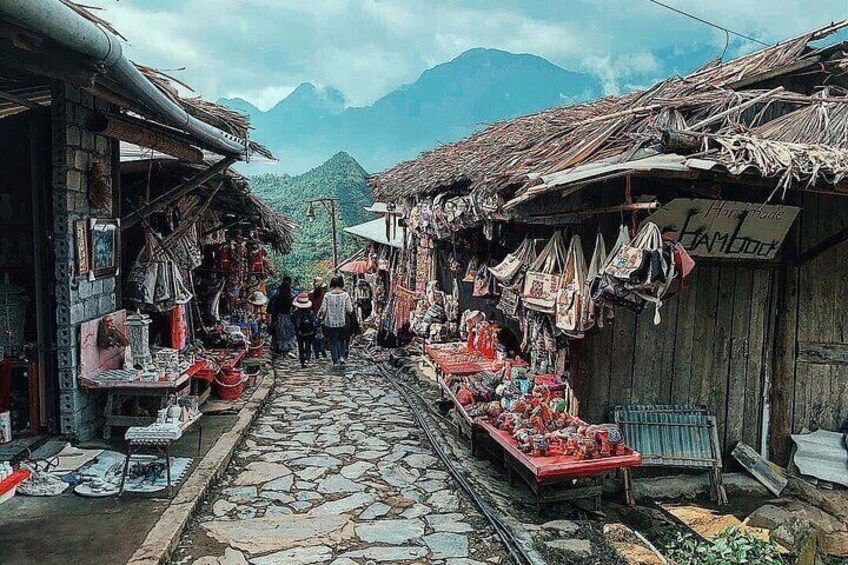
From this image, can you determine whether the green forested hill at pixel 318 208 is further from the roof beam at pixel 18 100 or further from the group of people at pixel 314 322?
the roof beam at pixel 18 100

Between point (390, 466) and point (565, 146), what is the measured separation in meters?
Result: 4.31

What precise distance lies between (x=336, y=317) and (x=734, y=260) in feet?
28.1

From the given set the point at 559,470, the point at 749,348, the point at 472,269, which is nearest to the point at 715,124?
the point at 749,348

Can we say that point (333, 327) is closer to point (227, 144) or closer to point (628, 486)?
point (227, 144)

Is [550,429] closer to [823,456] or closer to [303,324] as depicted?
[823,456]

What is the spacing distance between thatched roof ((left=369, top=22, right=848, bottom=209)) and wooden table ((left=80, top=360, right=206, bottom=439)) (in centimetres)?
443

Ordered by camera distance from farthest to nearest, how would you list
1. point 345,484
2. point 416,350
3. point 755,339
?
point 416,350 < point 755,339 < point 345,484

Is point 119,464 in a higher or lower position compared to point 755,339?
lower

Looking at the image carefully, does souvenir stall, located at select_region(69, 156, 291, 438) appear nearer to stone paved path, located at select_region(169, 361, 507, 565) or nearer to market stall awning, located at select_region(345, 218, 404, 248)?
stone paved path, located at select_region(169, 361, 507, 565)

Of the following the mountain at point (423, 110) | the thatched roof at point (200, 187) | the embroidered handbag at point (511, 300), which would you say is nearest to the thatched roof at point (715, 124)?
the embroidered handbag at point (511, 300)

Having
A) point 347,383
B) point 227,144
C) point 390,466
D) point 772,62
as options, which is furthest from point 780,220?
point 347,383

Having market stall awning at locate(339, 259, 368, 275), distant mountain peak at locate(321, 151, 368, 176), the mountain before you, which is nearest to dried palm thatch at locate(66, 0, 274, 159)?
market stall awning at locate(339, 259, 368, 275)

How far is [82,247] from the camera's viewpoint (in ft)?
24.2

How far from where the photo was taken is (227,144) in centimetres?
820
